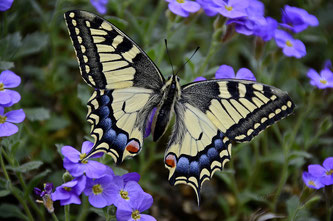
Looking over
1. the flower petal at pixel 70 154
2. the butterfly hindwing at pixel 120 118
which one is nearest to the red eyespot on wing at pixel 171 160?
the butterfly hindwing at pixel 120 118

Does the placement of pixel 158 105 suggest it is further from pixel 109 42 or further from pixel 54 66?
pixel 54 66

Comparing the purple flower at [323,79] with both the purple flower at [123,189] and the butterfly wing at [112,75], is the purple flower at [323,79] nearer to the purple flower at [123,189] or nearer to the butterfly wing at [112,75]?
the butterfly wing at [112,75]

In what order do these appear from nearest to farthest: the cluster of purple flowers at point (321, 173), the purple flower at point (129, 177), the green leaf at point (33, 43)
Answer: the purple flower at point (129, 177)
the cluster of purple flowers at point (321, 173)
the green leaf at point (33, 43)

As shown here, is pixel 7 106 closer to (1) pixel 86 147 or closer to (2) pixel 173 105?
(1) pixel 86 147

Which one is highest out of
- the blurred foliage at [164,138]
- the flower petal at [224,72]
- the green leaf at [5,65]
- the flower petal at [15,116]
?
the green leaf at [5,65]

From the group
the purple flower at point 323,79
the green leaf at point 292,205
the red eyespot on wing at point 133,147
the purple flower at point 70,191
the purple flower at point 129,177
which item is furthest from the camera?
the purple flower at point 323,79

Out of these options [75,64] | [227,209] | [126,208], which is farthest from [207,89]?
[75,64]

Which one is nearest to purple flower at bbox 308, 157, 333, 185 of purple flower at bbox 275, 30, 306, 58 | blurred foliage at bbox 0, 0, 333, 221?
blurred foliage at bbox 0, 0, 333, 221

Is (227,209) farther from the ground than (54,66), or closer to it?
Answer: closer to it
